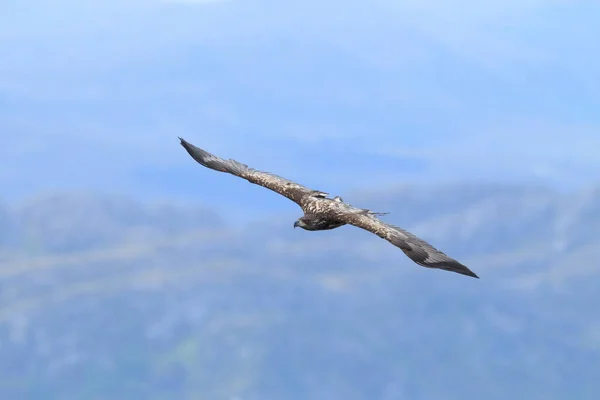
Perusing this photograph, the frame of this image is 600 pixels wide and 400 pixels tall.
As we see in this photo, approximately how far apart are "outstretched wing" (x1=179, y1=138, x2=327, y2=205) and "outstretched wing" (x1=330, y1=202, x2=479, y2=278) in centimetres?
373

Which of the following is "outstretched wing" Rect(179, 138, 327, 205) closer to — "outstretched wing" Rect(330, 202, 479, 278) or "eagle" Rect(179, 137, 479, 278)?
"eagle" Rect(179, 137, 479, 278)

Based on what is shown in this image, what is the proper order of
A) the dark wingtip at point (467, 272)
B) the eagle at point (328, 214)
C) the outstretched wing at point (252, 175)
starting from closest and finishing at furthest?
1. the dark wingtip at point (467, 272)
2. the eagle at point (328, 214)
3. the outstretched wing at point (252, 175)

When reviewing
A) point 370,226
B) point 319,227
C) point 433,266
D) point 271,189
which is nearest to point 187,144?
point 271,189

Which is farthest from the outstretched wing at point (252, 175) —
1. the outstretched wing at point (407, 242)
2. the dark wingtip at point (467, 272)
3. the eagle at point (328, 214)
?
the dark wingtip at point (467, 272)

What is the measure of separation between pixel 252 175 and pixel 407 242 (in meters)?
10.5

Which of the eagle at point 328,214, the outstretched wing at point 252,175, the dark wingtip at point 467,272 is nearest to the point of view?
the dark wingtip at point 467,272

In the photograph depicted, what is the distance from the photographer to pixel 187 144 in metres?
48.8

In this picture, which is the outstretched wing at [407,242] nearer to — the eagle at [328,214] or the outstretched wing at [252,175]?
the eagle at [328,214]

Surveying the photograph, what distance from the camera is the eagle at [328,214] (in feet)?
Result: 121

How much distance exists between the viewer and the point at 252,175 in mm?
46594

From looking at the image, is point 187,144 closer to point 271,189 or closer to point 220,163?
point 220,163

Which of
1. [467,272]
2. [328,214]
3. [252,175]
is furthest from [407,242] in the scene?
[252,175]

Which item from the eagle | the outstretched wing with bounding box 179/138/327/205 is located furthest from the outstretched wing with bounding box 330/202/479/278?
the outstretched wing with bounding box 179/138/327/205

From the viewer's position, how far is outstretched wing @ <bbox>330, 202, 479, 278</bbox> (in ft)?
119
